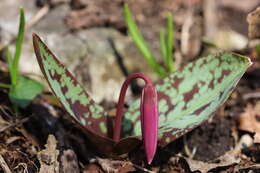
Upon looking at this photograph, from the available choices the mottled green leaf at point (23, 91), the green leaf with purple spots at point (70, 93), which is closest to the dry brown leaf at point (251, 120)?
the green leaf with purple spots at point (70, 93)

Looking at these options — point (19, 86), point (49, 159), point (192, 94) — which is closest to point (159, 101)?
point (192, 94)

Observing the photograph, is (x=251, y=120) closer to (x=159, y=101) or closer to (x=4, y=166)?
(x=159, y=101)

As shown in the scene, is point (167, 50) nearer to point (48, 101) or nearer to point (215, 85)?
point (215, 85)

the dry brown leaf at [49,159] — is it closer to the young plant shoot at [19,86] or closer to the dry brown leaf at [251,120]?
the young plant shoot at [19,86]

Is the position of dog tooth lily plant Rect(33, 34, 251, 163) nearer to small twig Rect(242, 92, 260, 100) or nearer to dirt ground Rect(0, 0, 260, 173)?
dirt ground Rect(0, 0, 260, 173)

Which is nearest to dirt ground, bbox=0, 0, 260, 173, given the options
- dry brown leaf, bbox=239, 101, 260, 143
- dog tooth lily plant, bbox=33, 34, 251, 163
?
dry brown leaf, bbox=239, 101, 260, 143

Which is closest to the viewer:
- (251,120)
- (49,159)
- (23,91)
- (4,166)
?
(4,166)
